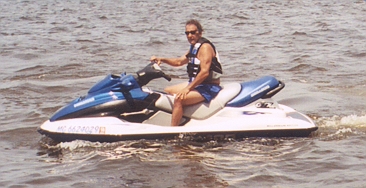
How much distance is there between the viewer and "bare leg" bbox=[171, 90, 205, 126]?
7.66 m

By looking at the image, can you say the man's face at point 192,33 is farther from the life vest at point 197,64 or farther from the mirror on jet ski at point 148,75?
the mirror on jet ski at point 148,75

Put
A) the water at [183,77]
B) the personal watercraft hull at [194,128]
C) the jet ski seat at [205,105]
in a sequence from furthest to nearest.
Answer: the jet ski seat at [205,105] → the personal watercraft hull at [194,128] → the water at [183,77]

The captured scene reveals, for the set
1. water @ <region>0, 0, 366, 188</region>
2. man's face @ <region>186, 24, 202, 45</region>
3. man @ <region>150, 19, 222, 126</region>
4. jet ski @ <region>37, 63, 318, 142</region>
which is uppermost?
man's face @ <region>186, 24, 202, 45</region>

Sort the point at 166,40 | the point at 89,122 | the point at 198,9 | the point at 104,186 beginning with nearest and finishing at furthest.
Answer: the point at 104,186, the point at 89,122, the point at 166,40, the point at 198,9

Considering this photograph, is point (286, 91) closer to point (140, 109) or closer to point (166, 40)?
point (140, 109)

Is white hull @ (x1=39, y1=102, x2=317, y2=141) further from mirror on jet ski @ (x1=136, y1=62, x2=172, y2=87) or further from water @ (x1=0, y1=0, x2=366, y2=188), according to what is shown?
mirror on jet ski @ (x1=136, y1=62, x2=172, y2=87)

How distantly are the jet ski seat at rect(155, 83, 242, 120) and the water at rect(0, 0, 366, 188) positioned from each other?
1.12 ft

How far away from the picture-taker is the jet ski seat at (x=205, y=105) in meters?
7.75

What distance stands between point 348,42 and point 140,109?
10544 millimetres

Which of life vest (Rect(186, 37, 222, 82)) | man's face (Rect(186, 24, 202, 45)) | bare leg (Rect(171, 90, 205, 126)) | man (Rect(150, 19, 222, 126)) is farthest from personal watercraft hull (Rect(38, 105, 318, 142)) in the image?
man's face (Rect(186, 24, 202, 45))

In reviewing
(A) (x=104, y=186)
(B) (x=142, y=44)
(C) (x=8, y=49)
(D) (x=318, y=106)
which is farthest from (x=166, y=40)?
(A) (x=104, y=186)

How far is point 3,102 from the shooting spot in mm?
10898

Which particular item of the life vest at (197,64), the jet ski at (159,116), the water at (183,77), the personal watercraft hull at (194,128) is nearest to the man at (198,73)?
the life vest at (197,64)

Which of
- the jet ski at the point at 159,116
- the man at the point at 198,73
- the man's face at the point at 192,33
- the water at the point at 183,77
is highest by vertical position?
the man's face at the point at 192,33
